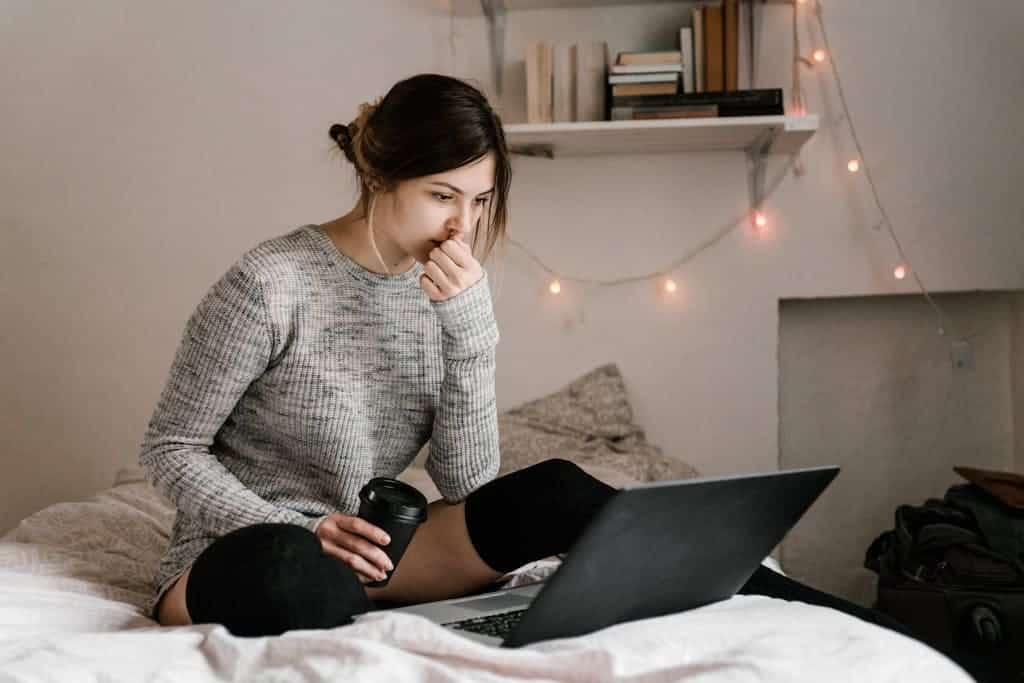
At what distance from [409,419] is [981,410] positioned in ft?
5.53

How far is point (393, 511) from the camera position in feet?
3.77

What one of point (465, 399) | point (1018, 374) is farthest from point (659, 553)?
point (1018, 374)

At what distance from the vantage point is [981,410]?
8.73 ft

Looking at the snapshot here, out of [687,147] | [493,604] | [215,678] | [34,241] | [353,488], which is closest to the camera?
[215,678]

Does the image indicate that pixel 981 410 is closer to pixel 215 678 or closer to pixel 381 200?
pixel 381 200

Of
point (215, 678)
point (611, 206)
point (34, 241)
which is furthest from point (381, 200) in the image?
point (34, 241)

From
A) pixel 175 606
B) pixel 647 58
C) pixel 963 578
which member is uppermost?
pixel 647 58

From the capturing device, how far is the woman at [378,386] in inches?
51.5

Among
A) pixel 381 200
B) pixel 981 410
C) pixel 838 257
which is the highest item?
pixel 381 200

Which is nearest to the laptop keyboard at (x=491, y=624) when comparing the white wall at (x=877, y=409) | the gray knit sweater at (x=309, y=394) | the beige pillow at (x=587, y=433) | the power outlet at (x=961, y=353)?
the gray knit sweater at (x=309, y=394)

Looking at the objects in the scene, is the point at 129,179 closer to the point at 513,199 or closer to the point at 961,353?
the point at 513,199

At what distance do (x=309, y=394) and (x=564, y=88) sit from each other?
1327 millimetres

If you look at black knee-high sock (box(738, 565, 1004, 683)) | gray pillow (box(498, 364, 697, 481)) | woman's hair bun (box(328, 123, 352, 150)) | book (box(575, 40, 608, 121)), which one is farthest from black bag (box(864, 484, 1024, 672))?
woman's hair bun (box(328, 123, 352, 150))

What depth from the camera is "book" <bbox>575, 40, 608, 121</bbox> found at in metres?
2.48
